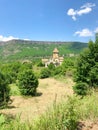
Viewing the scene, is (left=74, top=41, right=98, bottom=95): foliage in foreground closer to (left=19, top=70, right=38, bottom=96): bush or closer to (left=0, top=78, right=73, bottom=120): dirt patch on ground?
(left=0, top=78, right=73, bottom=120): dirt patch on ground

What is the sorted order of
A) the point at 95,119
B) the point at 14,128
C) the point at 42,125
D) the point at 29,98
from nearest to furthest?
1. the point at 14,128
2. the point at 42,125
3. the point at 95,119
4. the point at 29,98

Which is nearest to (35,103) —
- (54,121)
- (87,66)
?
(87,66)

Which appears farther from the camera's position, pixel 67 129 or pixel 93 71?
pixel 93 71

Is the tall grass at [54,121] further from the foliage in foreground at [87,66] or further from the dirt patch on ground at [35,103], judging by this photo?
the foliage in foreground at [87,66]

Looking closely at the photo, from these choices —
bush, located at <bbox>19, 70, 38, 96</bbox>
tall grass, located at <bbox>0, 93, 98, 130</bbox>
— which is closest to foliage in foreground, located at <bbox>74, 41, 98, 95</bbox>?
bush, located at <bbox>19, 70, 38, 96</bbox>

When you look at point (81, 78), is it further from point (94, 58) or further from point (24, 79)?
point (24, 79)

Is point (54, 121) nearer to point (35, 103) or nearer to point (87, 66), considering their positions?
point (87, 66)

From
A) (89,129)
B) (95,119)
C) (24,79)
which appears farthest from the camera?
(24,79)

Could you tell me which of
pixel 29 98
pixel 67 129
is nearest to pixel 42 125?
pixel 67 129

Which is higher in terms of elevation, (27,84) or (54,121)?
(54,121)

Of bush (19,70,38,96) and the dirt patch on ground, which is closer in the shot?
the dirt patch on ground

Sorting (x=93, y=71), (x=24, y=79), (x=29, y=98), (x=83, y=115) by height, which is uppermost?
(x=83, y=115)

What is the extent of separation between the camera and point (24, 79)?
28.3m

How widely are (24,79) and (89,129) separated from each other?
24.3 metres
